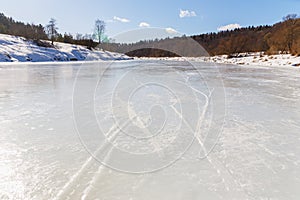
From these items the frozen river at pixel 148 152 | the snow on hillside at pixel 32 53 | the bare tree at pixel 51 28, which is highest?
the bare tree at pixel 51 28

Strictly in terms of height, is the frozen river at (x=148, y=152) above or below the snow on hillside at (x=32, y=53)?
below

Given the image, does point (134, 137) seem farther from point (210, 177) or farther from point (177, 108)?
point (177, 108)

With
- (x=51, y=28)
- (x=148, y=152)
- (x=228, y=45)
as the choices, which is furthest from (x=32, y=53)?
(x=228, y=45)

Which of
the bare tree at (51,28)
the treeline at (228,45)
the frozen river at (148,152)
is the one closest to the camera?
the frozen river at (148,152)

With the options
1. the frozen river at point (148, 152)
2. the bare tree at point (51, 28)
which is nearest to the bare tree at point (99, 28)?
the bare tree at point (51, 28)

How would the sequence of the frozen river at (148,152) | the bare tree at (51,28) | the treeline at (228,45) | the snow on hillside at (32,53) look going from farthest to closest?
the bare tree at (51,28)
the snow on hillside at (32,53)
the treeline at (228,45)
the frozen river at (148,152)

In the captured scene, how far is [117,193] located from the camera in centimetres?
149

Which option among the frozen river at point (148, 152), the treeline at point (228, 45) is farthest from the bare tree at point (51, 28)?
the frozen river at point (148, 152)

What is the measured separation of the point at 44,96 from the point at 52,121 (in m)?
1.99

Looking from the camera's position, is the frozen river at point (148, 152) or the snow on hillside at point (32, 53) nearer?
the frozen river at point (148, 152)

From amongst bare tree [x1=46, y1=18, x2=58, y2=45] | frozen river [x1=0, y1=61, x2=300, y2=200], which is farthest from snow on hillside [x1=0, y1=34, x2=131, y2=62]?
frozen river [x1=0, y1=61, x2=300, y2=200]

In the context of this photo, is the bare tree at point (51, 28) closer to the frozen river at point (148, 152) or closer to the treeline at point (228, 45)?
the treeline at point (228, 45)

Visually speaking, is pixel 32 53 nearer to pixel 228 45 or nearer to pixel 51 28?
pixel 51 28

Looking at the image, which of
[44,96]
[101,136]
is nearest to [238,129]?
[101,136]
